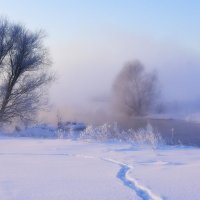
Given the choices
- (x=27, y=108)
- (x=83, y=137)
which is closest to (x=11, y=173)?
(x=83, y=137)

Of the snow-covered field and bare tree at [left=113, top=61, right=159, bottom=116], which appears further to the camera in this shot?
bare tree at [left=113, top=61, right=159, bottom=116]

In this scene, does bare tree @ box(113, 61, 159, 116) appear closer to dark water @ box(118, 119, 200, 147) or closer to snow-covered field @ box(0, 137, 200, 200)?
dark water @ box(118, 119, 200, 147)

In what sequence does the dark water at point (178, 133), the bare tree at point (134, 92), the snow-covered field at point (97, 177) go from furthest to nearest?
the bare tree at point (134, 92)
the dark water at point (178, 133)
the snow-covered field at point (97, 177)

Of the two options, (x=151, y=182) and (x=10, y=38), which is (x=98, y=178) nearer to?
(x=151, y=182)

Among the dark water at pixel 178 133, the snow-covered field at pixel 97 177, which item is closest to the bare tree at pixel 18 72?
the dark water at pixel 178 133

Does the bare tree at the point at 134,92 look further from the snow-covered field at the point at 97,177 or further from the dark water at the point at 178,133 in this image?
the snow-covered field at the point at 97,177

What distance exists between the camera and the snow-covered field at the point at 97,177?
397cm

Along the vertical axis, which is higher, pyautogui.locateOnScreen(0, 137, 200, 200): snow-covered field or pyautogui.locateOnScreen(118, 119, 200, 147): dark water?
pyautogui.locateOnScreen(118, 119, 200, 147): dark water

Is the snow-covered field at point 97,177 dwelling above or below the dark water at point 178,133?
below

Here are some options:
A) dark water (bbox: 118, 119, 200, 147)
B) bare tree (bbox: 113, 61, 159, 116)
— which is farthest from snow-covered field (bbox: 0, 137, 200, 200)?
bare tree (bbox: 113, 61, 159, 116)

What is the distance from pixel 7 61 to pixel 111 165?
15630 mm

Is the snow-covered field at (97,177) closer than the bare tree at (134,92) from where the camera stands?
Yes

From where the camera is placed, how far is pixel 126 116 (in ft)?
108

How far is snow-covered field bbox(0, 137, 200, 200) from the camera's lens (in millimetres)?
3967
